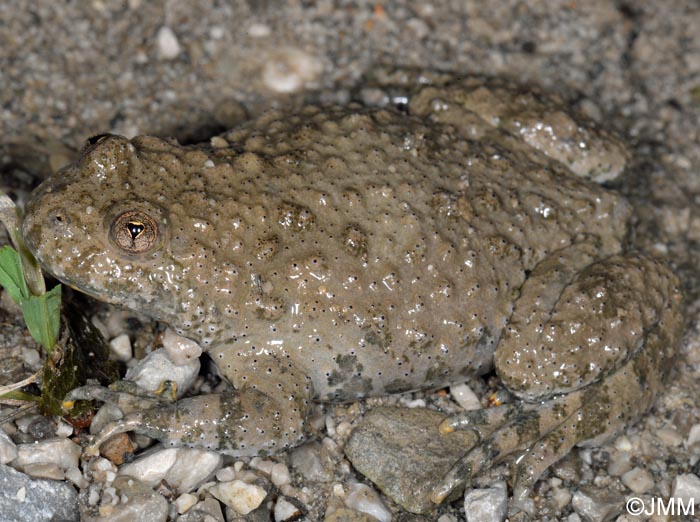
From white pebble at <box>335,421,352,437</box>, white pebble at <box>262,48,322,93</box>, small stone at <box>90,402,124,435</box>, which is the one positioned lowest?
white pebble at <box>335,421,352,437</box>

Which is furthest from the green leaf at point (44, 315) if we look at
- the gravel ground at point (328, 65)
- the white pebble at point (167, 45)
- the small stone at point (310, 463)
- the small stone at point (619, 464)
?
the small stone at point (619, 464)

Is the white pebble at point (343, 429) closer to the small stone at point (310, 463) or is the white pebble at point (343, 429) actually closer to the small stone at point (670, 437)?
the small stone at point (310, 463)

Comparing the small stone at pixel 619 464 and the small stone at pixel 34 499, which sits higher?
the small stone at pixel 34 499

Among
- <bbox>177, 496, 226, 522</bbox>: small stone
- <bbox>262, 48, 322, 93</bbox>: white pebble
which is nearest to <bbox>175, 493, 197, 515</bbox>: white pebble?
<bbox>177, 496, 226, 522</bbox>: small stone

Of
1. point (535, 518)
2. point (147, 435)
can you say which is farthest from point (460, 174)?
point (147, 435)

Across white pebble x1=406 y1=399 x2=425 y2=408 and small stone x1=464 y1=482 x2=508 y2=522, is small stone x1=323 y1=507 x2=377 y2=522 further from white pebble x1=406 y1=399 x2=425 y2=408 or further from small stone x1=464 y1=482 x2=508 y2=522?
white pebble x1=406 y1=399 x2=425 y2=408
